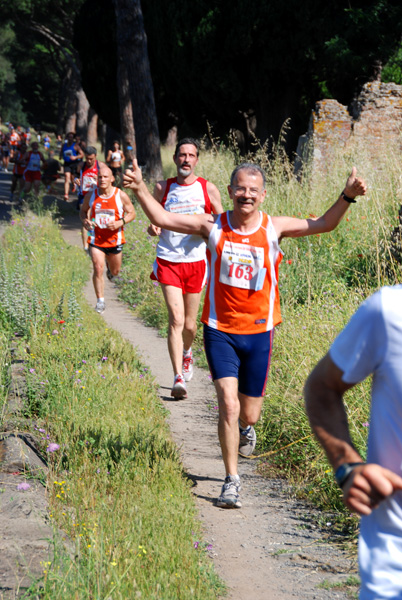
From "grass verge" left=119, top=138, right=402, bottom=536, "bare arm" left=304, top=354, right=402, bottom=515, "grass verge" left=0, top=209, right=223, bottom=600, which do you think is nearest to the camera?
"bare arm" left=304, top=354, right=402, bottom=515

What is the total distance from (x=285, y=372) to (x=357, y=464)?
4488mm

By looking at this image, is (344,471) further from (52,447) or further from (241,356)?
(241,356)

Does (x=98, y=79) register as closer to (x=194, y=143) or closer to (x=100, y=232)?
(x=100, y=232)

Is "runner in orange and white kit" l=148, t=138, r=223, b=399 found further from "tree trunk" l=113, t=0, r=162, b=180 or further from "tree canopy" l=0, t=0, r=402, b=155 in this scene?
"tree trunk" l=113, t=0, r=162, b=180

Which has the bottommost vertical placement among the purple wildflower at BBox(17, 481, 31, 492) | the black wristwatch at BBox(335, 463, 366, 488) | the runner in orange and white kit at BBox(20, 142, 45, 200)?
the purple wildflower at BBox(17, 481, 31, 492)

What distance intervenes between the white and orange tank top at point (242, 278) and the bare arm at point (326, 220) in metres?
0.09

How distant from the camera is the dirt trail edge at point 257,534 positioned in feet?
13.5

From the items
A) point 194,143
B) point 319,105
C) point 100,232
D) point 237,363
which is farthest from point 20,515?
point 319,105

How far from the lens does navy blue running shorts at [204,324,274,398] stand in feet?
16.6

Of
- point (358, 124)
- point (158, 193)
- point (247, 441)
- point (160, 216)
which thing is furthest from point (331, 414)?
point (358, 124)

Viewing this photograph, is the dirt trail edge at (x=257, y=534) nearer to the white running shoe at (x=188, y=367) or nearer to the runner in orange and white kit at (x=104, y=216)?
the white running shoe at (x=188, y=367)

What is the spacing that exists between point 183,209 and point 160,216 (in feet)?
6.97

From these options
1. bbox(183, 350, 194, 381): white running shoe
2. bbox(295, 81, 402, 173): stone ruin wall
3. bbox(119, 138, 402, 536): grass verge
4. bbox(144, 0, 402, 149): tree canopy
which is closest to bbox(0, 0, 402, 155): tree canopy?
bbox(144, 0, 402, 149): tree canopy

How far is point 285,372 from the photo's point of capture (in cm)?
654
